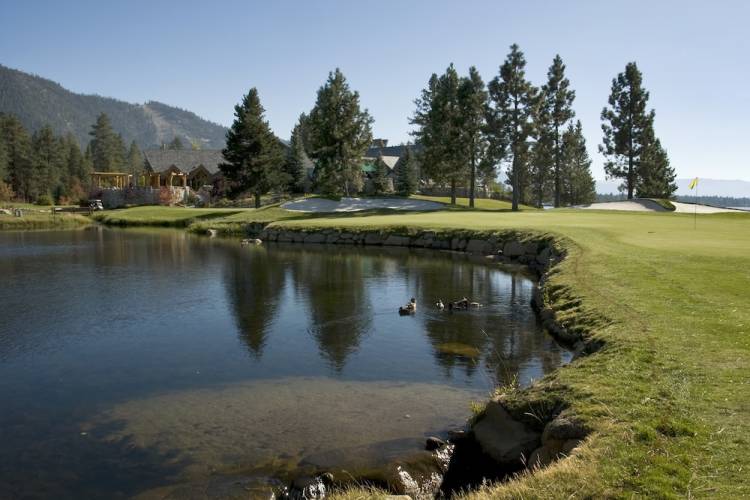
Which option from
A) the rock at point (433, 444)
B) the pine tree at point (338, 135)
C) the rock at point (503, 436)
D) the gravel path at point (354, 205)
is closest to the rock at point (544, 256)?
the rock at point (503, 436)

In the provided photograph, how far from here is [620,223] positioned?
116 feet

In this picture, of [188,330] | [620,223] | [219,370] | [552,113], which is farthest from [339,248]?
[552,113]

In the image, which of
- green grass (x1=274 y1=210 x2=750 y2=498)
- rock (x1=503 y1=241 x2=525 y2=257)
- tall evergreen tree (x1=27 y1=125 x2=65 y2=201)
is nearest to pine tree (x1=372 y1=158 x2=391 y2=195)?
rock (x1=503 y1=241 x2=525 y2=257)

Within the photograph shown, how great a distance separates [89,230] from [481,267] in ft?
125

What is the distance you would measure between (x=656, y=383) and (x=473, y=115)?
52.3m

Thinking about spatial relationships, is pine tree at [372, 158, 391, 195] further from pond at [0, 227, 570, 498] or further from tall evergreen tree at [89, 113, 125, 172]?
tall evergreen tree at [89, 113, 125, 172]

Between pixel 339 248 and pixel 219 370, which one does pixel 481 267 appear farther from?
pixel 219 370

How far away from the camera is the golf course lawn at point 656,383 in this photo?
5418 mm

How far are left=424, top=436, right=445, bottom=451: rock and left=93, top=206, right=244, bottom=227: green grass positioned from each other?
49126 mm

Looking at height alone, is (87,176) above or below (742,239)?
above

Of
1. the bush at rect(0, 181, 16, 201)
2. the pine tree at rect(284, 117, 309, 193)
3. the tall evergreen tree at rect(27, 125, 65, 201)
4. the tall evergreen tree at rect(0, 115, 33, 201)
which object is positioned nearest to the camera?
the pine tree at rect(284, 117, 309, 193)

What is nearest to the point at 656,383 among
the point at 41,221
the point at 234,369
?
the point at 234,369

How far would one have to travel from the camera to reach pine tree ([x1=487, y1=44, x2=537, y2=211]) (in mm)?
54719

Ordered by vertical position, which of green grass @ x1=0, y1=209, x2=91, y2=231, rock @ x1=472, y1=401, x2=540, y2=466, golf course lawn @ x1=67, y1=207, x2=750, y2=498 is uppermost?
green grass @ x1=0, y1=209, x2=91, y2=231
